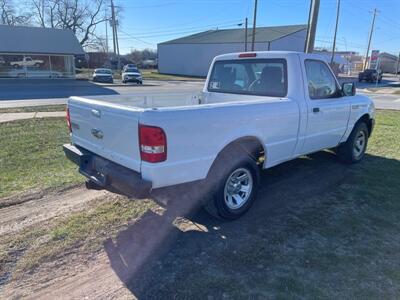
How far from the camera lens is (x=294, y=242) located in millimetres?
3467

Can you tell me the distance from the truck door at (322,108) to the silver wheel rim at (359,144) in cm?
83

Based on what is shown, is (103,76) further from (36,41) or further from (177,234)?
(177,234)

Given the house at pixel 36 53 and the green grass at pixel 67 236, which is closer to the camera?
the green grass at pixel 67 236

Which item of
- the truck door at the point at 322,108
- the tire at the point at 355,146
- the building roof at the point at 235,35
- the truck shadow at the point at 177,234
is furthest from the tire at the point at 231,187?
the building roof at the point at 235,35

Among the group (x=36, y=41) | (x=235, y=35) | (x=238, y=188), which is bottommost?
(x=238, y=188)

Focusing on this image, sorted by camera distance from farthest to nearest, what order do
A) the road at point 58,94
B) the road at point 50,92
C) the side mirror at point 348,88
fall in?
the road at point 58,94, the road at point 50,92, the side mirror at point 348,88

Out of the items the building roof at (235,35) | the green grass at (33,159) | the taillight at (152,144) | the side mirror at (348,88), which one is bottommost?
the green grass at (33,159)

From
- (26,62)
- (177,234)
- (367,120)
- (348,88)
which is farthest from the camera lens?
(26,62)

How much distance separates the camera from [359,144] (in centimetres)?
629

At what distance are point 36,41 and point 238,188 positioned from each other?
3952 centimetres

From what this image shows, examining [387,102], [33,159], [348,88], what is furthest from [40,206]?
[387,102]

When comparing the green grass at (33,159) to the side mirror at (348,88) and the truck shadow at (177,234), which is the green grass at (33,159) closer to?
the truck shadow at (177,234)

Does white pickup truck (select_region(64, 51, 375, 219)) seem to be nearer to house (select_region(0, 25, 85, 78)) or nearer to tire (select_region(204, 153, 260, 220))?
tire (select_region(204, 153, 260, 220))

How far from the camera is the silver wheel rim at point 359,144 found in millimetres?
6122
